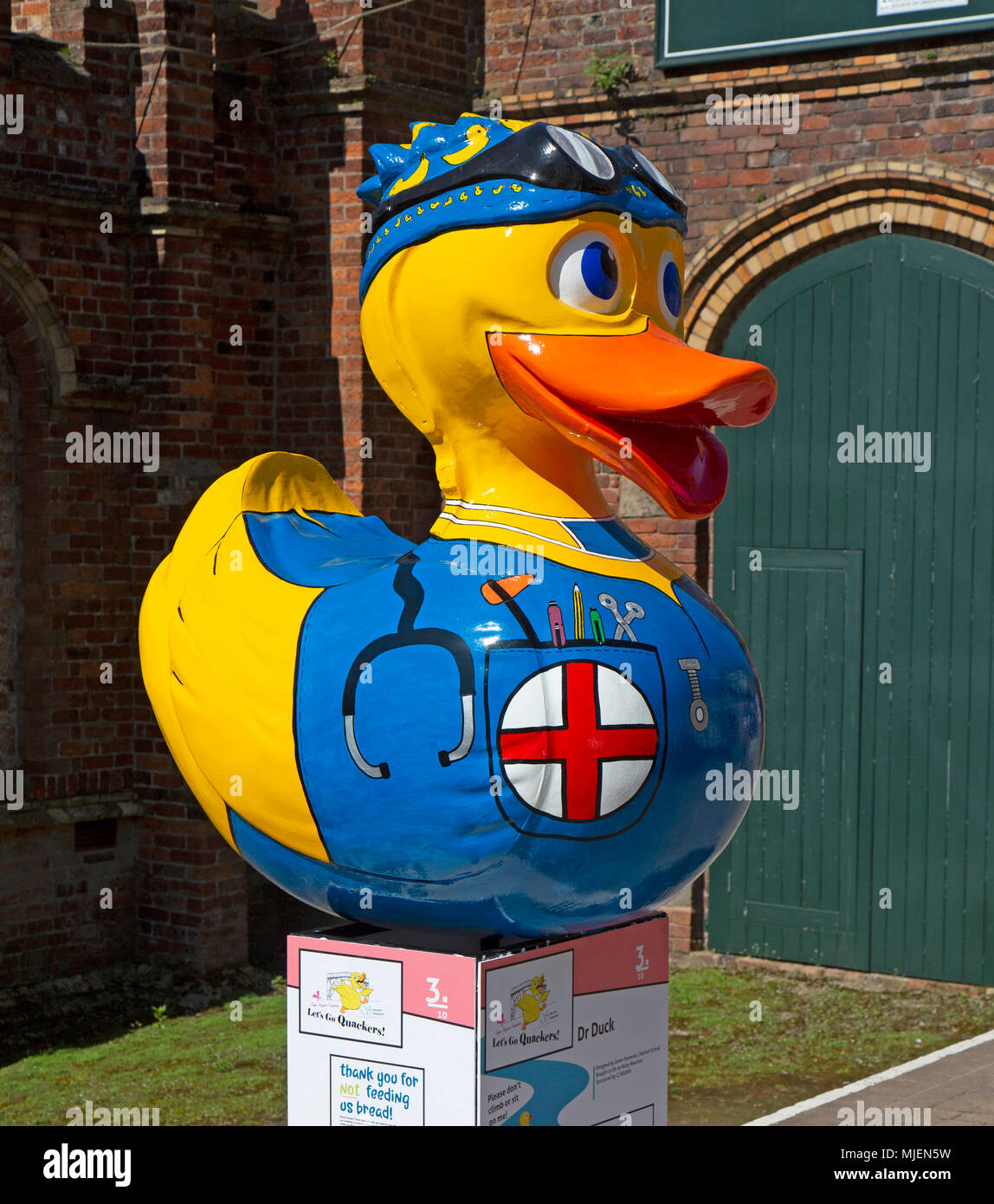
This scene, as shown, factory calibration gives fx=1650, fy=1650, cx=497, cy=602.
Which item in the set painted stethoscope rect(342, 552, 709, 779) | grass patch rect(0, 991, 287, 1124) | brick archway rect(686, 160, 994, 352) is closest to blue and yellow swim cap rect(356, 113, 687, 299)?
painted stethoscope rect(342, 552, 709, 779)

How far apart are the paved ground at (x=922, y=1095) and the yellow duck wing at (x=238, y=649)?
3731 millimetres

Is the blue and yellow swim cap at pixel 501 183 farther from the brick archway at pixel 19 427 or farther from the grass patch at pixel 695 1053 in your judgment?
the brick archway at pixel 19 427

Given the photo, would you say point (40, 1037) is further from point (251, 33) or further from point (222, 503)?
point (251, 33)

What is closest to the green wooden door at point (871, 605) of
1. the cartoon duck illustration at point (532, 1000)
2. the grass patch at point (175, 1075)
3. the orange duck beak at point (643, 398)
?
the grass patch at point (175, 1075)

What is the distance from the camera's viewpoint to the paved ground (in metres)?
6.77

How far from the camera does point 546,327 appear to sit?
12.9 ft

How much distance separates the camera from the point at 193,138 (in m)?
8.73

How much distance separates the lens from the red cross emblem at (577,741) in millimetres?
3645

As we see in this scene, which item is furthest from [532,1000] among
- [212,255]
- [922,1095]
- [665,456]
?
[212,255]

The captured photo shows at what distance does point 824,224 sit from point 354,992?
606cm

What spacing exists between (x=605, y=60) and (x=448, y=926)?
672 cm

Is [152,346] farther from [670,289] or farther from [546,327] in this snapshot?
[546,327]

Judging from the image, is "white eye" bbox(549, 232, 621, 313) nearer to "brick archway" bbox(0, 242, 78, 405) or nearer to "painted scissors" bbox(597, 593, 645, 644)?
"painted scissors" bbox(597, 593, 645, 644)
